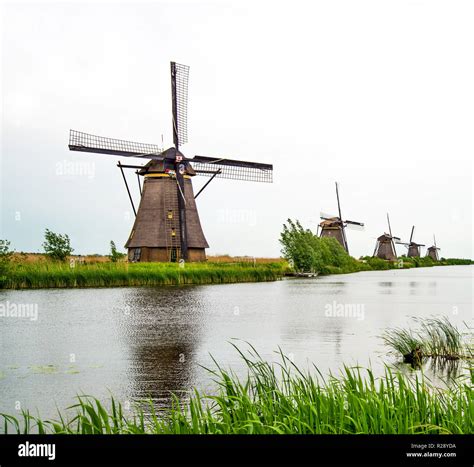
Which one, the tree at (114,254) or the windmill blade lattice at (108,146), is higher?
the windmill blade lattice at (108,146)

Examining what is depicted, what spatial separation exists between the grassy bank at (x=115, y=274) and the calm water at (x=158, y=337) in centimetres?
162

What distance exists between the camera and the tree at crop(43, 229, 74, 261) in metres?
25.5

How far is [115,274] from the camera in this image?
80.1 feet

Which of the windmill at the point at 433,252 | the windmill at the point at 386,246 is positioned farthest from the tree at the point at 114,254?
the windmill at the point at 433,252

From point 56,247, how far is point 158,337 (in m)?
15.8

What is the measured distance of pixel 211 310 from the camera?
54.2ft

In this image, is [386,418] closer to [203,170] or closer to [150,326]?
[150,326]

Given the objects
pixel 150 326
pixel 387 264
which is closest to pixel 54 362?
pixel 150 326

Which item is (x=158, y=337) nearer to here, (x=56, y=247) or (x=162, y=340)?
(x=162, y=340)

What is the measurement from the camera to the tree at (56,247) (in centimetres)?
2548

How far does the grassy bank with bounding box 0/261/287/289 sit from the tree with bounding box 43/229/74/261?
40.1 inches

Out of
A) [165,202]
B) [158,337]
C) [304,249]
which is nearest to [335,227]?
[304,249]

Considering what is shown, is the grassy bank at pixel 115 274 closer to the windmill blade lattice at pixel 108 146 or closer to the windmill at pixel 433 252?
the windmill blade lattice at pixel 108 146
